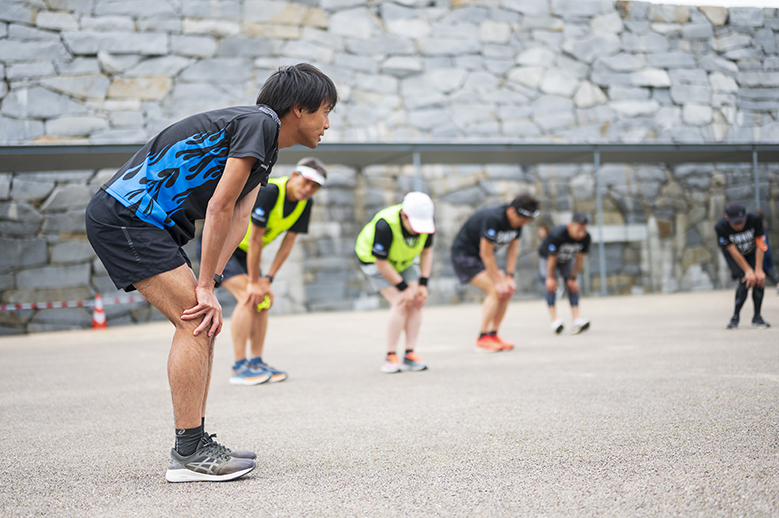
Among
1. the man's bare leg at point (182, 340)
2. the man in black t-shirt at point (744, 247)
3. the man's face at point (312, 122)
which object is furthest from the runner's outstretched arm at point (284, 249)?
the man in black t-shirt at point (744, 247)

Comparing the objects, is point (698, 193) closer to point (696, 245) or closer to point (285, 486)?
point (696, 245)

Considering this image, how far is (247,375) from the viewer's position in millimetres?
4809

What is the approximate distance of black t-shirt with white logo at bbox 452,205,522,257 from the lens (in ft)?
20.6

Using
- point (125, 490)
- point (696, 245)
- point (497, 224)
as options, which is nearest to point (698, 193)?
point (696, 245)

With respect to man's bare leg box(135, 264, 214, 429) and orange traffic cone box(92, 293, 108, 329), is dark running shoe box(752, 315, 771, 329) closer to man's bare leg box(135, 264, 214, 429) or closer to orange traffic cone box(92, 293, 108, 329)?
man's bare leg box(135, 264, 214, 429)

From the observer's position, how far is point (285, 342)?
26.9ft

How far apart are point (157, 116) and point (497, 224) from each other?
1064 centimetres

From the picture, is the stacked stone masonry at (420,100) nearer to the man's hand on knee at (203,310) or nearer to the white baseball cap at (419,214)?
the white baseball cap at (419,214)

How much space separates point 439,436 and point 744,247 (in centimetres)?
578

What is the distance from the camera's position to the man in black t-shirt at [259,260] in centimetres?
470

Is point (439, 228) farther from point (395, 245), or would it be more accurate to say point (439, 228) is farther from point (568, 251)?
point (395, 245)

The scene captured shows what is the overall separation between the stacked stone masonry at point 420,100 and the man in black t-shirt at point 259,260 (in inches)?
380

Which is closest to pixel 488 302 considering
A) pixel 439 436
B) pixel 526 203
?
pixel 526 203

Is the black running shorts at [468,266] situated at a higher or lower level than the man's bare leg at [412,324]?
higher
